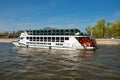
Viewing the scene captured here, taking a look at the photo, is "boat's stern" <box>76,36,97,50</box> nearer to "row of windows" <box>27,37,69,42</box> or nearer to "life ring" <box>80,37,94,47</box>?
"life ring" <box>80,37,94,47</box>

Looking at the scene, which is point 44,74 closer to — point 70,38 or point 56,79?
point 56,79

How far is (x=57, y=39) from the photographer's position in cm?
5172

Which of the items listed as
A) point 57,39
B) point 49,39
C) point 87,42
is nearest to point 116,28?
point 49,39

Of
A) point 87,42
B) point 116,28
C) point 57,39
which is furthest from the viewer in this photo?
point 116,28

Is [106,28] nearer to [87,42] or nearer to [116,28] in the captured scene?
[116,28]

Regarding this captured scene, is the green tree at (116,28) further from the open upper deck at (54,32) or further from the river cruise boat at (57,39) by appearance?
the open upper deck at (54,32)

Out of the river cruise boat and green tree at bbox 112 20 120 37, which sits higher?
green tree at bbox 112 20 120 37

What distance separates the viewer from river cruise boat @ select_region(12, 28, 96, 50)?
4797cm

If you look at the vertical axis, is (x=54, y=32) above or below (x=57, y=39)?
above

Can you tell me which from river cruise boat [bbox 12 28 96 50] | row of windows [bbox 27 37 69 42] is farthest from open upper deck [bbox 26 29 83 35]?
row of windows [bbox 27 37 69 42]

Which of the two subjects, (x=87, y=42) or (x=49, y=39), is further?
(x=49, y=39)

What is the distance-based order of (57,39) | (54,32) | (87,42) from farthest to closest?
(54,32), (57,39), (87,42)

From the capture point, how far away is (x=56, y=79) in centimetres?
1708

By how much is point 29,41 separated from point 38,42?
11.9ft
